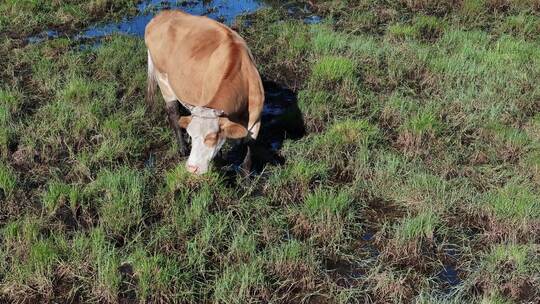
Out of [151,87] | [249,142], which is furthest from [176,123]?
[249,142]

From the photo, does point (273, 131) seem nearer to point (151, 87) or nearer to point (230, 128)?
point (151, 87)

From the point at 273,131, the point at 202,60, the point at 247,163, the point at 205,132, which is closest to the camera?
the point at 205,132

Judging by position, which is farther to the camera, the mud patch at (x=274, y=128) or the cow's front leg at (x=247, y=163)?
the mud patch at (x=274, y=128)

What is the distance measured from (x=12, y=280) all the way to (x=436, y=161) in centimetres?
416

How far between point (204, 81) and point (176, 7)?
211 inches

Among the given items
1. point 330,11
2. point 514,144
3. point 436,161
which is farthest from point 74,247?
point 330,11

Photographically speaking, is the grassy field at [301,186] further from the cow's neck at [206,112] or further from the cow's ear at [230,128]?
the cow's neck at [206,112]

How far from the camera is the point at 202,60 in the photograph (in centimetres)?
586

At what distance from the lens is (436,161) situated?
6102 millimetres

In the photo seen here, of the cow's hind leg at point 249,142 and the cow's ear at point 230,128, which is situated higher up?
the cow's ear at point 230,128

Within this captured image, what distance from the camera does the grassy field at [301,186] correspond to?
14.4 ft

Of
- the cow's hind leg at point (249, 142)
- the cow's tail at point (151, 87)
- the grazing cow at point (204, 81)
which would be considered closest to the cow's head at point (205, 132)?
the grazing cow at point (204, 81)

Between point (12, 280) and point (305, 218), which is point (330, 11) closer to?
point (305, 218)

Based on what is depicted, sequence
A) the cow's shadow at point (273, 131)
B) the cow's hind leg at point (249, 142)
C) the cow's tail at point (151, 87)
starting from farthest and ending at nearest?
the cow's tail at point (151, 87), the cow's shadow at point (273, 131), the cow's hind leg at point (249, 142)
